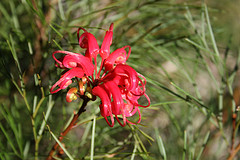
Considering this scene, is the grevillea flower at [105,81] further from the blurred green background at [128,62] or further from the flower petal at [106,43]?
the blurred green background at [128,62]

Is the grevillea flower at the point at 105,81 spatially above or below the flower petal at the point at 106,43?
below

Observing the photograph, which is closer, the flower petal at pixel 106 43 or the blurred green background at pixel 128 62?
the flower petal at pixel 106 43

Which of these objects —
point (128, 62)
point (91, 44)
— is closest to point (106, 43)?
point (91, 44)

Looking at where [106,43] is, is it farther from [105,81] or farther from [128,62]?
[128,62]

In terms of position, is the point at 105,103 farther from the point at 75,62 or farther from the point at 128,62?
the point at 128,62

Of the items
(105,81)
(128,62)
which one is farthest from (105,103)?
(128,62)

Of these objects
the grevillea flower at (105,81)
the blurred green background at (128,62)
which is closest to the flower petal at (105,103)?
the grevillea flower at (105,81)

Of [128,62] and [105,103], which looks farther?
[128,62]

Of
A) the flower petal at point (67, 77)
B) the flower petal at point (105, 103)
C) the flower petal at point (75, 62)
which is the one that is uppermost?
the flower petal at point (75, 62)

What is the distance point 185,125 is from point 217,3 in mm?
655

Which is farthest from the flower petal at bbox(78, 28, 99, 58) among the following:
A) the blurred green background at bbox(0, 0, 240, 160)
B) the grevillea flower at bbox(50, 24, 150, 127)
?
the blurred green background at bbox(0, 0, 240, 160)

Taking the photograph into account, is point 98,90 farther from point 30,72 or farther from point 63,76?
point 30,72

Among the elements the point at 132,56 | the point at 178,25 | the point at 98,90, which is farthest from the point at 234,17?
the point at 98,90

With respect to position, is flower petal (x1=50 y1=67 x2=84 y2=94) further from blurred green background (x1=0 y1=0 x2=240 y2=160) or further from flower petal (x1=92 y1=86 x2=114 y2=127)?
blurred green background (x1=0 y1=0 x2=240 y2=160)
